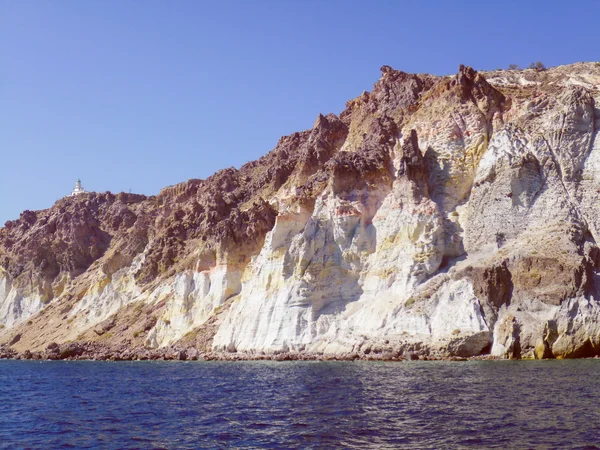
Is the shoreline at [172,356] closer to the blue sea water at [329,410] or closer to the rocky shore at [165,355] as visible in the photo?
the rocky shore at [165,355]

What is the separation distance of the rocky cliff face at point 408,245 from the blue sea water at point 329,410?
10.3 meters

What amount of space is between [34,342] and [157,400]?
83132 mm

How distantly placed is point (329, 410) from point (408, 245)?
40974mm

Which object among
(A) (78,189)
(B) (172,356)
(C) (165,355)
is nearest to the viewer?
(B) (172,356)

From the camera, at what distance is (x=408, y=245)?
225ft

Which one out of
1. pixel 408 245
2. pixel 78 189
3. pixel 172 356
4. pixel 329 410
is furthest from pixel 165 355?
pixel 78 189

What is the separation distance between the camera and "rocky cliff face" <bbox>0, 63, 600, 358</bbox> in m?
57.6

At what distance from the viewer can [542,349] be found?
172 ft

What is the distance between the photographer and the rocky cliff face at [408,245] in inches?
2269

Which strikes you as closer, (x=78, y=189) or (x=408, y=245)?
(x=408, y=245)

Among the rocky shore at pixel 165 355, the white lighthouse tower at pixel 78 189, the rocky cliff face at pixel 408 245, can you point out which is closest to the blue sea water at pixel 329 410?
the rocky shore at pixel 165 355

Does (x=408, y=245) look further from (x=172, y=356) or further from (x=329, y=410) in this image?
(x=329, y=410)

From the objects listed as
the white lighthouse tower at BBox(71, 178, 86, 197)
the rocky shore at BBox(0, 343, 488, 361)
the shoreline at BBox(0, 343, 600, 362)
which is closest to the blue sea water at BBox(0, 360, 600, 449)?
the shoreline at BBox(0, 343, 600, 362)

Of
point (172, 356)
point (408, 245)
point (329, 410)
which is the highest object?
point (408, 245)
